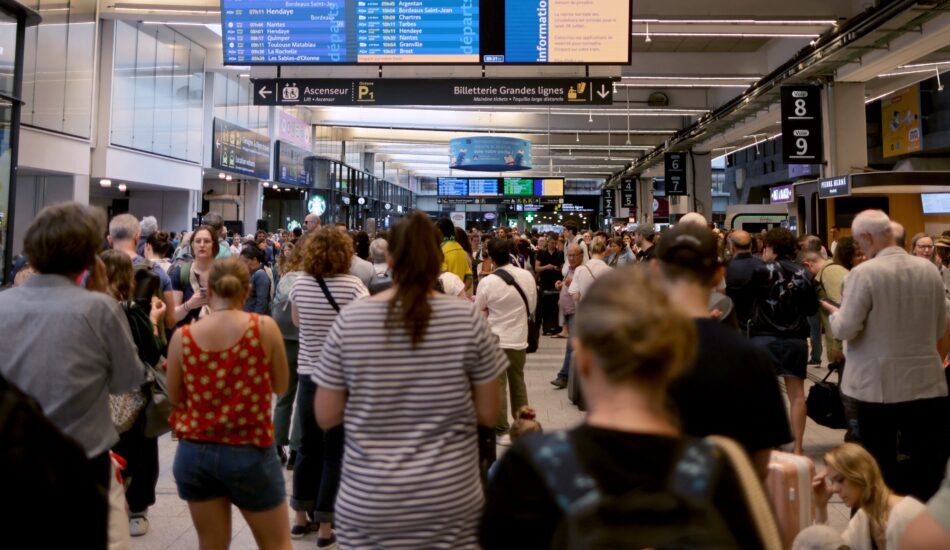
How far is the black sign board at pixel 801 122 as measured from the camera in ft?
41.5

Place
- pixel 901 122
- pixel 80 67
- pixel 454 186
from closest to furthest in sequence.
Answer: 1. pixel 80 67
2. pixel 901 122
3. pixel 454 186

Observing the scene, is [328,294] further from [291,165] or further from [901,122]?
[901,122]

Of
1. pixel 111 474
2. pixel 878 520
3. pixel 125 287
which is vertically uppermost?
pixel 125 287

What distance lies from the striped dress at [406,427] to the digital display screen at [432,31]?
6.65 meters

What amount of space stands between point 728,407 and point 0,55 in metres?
10.8

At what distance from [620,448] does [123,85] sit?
15906 mm

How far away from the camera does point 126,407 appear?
3.26 metres

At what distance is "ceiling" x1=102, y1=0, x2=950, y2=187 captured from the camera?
10.5 metres

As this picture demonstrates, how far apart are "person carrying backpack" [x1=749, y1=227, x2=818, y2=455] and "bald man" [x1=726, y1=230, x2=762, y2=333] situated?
0.14 feet

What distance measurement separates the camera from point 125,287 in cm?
369

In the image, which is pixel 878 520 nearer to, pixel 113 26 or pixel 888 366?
pixel 888 366

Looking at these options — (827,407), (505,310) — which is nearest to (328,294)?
(505,310)

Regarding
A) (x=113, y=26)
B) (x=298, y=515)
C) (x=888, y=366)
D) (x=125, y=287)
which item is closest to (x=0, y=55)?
(x=113, y=26)

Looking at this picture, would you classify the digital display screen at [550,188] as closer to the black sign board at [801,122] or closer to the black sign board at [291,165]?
the black sign board at [291,165]
